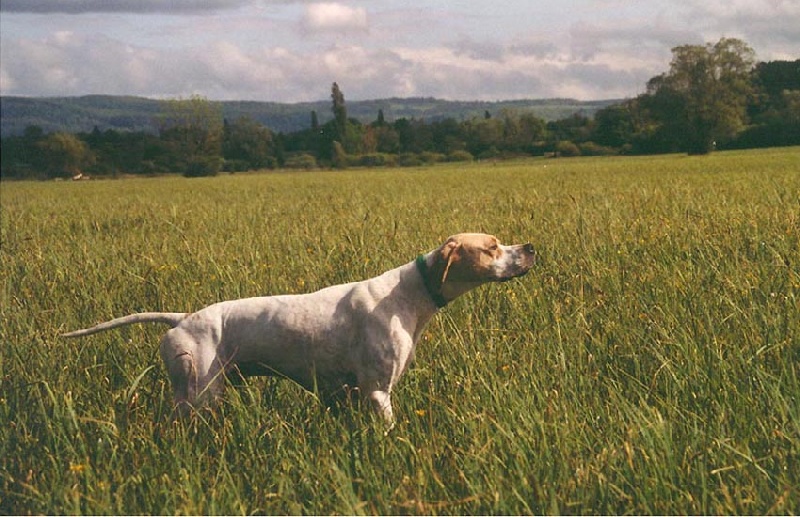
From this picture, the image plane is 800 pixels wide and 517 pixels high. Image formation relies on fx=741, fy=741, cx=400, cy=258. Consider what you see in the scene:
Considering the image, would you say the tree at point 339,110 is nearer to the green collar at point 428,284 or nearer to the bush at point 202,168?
the bush at point 202,168

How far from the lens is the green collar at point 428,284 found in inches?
132

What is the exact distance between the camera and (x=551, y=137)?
93938 mm

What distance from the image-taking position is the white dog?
10.6ft

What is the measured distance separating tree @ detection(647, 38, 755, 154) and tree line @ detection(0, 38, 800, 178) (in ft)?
0.32

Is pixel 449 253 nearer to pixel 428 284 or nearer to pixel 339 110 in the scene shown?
pixel 428 284

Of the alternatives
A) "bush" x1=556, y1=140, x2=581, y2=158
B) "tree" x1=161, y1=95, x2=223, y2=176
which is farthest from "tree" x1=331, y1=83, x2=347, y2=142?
"bush" x1=556, y1=140, x2=581, y2=158

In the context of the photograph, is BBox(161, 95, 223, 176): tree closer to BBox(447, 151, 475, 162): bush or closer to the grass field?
BBox(447, 151, 475, 162): bush

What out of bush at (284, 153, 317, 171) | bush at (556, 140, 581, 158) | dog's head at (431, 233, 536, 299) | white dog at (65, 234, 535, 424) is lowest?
bush at (284, 153, 317, 171)

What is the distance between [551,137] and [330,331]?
9406 cm

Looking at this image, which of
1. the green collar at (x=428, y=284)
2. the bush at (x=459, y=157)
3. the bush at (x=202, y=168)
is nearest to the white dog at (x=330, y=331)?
the green collar at (x=428, y=284)

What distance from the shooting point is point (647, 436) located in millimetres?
2578

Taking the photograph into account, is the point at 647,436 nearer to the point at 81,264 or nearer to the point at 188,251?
the point at 188,251

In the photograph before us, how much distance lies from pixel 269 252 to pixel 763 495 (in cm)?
504

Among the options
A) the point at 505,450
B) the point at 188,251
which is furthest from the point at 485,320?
the point at 188,251
